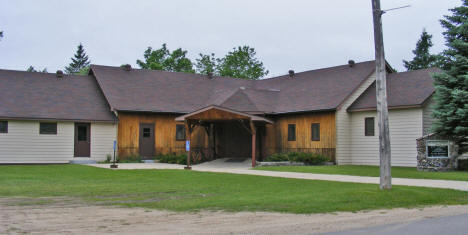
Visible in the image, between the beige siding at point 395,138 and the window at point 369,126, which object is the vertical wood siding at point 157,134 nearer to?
the beige siding at point 395,138

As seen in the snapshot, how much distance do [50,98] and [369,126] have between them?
17.8 m

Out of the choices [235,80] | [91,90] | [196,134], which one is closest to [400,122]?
[196,134]

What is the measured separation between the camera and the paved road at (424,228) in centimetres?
828

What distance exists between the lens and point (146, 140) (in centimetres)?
3094

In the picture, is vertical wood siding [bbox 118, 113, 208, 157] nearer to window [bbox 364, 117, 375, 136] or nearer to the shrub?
the shrub

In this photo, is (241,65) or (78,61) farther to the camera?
(78,61)

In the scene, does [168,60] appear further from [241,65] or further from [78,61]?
[78,61]

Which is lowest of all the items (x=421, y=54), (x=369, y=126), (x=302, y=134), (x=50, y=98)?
(x=302, y=134)

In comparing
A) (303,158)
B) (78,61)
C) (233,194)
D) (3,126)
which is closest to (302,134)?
(303,158)

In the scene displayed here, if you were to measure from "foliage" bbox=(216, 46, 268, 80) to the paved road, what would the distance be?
1973 inches

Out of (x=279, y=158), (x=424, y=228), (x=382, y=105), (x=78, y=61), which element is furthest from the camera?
(x=78, y=61)

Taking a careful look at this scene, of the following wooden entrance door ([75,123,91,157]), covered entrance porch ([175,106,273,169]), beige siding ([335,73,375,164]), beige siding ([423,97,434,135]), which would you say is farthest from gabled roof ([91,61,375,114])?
beige siding ([423,97,434,135])

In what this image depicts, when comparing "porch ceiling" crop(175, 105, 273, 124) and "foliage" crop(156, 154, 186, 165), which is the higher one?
"porch ceiling" crop(175, 105, 273, 124)

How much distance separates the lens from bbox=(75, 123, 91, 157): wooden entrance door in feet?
96.2
